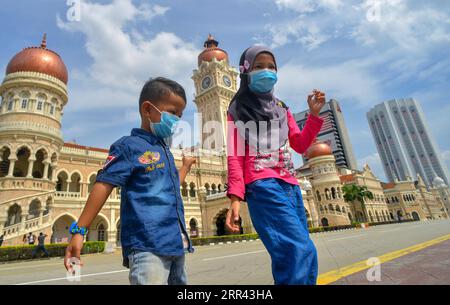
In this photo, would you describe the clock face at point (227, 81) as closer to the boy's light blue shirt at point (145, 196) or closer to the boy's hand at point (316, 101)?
the boy's hand at point (316, 101)

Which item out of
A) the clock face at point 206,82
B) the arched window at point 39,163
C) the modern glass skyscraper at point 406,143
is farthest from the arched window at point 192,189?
the modern glass skyscraper at point 406,143

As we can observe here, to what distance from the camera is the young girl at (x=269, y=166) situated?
1804 mm

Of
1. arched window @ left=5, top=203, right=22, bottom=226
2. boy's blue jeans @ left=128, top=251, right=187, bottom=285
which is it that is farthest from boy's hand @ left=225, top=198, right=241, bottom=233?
arched window @ left=5, top=203, right=22, bottom=226

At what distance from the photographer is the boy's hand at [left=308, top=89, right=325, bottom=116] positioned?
2490 millimetres

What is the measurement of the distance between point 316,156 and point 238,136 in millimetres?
45372

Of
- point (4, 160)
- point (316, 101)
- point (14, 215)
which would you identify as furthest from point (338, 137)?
point (316, 101)

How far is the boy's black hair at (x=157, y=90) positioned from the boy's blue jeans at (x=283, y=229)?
3.21 feet

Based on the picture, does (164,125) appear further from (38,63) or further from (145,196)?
(38,63)

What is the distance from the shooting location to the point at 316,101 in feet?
8.23

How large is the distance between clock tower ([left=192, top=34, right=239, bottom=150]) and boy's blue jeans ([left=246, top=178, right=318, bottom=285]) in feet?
131

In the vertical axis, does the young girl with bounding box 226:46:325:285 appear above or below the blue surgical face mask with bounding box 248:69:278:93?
below

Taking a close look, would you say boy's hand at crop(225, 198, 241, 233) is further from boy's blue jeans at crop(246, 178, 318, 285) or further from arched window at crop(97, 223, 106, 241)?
arched window at crop(97, 223, 106, 241)

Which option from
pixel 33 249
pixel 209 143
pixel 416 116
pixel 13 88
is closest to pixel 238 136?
pixel 33 249
